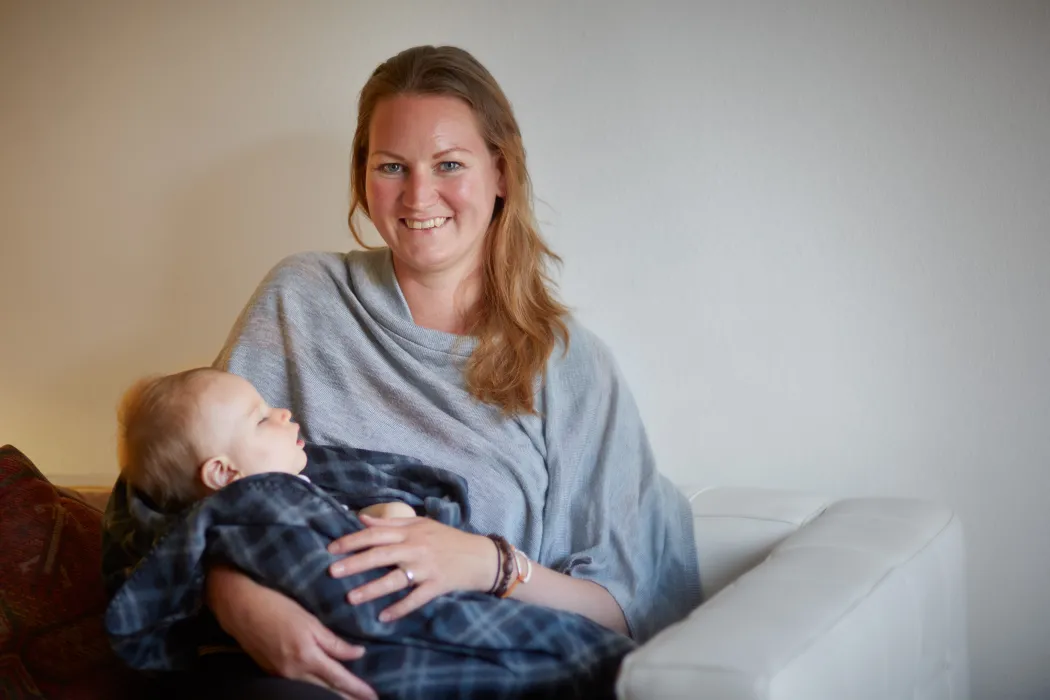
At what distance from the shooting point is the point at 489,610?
1490mm

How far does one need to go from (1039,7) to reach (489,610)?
1.38 m

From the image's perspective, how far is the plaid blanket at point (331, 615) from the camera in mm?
1412

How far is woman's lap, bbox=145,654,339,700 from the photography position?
133 cm

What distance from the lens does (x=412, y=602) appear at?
1.44m

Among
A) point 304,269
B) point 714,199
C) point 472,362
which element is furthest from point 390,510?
point 714,199

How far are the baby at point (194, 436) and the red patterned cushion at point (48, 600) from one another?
26cm

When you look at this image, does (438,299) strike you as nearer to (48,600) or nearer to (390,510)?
(390,510)

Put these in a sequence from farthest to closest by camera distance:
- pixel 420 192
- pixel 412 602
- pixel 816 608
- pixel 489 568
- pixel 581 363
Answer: pixel 581 363 → pixel 420 192 → pixel 489 568 → pixel 412 602 → pixel 816 608

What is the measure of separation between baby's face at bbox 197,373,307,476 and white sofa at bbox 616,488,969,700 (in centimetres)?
61

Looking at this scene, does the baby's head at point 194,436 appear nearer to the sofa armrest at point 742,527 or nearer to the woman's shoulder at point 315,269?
the woman's shoulder at point 315,269

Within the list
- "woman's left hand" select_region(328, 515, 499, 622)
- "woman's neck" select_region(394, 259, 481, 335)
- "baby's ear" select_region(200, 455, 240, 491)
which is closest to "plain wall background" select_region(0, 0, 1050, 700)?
"woman's neck" select_region(394, 259, 481, 335)

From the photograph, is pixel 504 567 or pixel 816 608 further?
pixel 504 567

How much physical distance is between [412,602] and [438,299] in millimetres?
700

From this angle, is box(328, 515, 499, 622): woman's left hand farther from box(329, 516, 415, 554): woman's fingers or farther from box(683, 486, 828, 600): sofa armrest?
box(683, 486, 828, 600): sofa armrest
